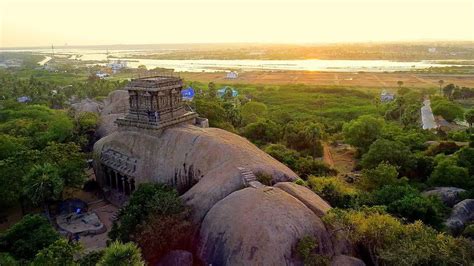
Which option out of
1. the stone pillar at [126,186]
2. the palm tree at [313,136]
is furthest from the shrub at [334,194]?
the palm tree at [313,136]

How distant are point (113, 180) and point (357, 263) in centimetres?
2406

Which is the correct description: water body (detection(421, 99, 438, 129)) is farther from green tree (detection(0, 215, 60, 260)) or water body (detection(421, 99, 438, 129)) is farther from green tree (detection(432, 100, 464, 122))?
green tree (detection(0, 215, 60, 260))

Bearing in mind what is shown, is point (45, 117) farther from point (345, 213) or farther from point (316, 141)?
point (345, 213)

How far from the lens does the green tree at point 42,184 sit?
1229 inches

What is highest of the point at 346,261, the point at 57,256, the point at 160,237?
the point at 57,256

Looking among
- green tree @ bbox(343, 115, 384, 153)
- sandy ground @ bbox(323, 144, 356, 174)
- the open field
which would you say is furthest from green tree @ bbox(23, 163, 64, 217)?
the open field

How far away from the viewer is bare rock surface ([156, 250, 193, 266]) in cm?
2272

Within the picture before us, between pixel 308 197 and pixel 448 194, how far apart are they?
1640cm

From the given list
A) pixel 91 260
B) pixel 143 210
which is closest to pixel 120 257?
pixel 91 260

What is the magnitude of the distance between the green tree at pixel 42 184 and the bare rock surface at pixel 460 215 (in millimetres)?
29606

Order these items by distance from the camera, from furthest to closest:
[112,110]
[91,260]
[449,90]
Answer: [449,90]
[112,110]
[91,260]

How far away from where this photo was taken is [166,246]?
23547 mm

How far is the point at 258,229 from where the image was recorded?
71.4 ft

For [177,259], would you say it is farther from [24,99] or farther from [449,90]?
[449,90]
